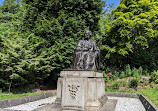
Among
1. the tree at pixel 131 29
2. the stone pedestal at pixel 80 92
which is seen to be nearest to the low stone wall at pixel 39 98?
the stone pedestal at pixel 80 92

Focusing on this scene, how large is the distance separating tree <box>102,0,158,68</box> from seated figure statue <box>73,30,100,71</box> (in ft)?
29.9

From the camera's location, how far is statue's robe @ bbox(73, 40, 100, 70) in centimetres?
634

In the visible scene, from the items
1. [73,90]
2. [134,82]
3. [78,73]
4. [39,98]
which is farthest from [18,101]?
[134,82]

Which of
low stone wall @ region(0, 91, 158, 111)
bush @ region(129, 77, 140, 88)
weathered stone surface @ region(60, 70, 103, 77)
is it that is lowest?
low stone wall @ region(0, 91, 158, 111)

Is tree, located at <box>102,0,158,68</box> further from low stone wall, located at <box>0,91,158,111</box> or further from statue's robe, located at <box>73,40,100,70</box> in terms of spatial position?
statue's robe, located at <box>73,40,100,70</box>

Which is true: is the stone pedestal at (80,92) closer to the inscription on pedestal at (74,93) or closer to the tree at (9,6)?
the inscription on pedestal at (74,93)

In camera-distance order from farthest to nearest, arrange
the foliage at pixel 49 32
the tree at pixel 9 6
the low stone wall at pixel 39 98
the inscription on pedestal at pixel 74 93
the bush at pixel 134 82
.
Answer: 1. the tree at pixel 9 6
2. the bush at pixel 134 82
3. the foliage at pixel 49 32
4. the low stone wall at pixel 39 98
5. the inscription on pedestal at pixel 74 93

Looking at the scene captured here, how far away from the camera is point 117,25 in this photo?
15.4 meters

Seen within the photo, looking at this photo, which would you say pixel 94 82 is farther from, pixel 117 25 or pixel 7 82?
pixel 117 25

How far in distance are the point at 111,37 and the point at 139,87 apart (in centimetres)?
598

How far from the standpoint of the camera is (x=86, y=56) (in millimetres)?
6418

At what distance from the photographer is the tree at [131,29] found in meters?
15.0

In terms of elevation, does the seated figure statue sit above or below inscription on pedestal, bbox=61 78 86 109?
above

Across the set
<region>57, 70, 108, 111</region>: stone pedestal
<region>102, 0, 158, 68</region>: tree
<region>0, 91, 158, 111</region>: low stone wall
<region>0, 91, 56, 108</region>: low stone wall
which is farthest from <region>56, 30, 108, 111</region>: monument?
<region>102, 0, 158, 68</region>: tree
